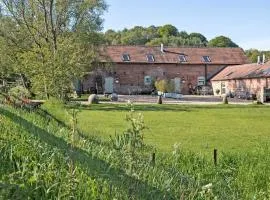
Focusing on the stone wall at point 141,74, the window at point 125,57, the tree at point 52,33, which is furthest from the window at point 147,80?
the tree at point 52,33

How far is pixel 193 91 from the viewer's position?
7106 cm

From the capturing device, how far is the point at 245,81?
60375mm

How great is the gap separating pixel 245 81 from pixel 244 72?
1.60m

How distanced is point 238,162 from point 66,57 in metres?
23.5

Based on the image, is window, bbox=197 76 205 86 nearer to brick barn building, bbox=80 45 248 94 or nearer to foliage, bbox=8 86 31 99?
brick barn building, bbox=80 45 248 94

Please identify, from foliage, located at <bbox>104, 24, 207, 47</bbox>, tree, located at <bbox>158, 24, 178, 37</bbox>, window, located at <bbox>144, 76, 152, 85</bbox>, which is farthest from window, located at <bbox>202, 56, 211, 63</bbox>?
tree, located at <bbox>158, 24, 178, 37</bbox>

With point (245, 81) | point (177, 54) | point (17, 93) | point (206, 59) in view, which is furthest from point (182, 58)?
point (17, 93)

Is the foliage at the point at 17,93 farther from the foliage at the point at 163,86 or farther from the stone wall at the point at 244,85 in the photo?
the foliage at the point at 163,86

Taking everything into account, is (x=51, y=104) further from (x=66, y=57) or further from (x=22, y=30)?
(x=22, y=30)

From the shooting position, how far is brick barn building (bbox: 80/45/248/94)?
68.6 m

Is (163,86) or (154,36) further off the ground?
(154,36)

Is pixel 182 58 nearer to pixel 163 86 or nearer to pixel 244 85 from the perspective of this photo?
pixel 163 86

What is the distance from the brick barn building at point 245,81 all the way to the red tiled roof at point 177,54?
3.58m

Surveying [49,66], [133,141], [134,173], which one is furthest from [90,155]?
[49,66]
